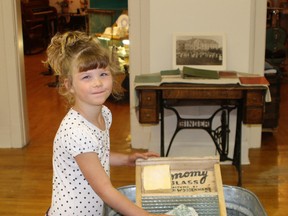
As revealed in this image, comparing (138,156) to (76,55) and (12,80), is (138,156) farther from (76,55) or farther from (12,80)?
(12,80)

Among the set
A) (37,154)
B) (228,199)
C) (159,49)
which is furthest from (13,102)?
(228,199)

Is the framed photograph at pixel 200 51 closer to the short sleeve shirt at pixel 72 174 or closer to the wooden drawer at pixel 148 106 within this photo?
the wooden drawer at pixel 148 106

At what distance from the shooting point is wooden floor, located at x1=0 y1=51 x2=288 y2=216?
379cm

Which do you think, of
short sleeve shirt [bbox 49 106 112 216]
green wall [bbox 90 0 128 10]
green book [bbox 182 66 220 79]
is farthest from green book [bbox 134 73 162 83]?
green wall [bbox 90 0 128 10]

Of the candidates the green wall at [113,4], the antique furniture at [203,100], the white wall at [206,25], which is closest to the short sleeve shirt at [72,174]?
the antique furniture at [203,100]

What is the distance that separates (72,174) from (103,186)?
0.22 metres

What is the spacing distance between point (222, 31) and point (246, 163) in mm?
1206

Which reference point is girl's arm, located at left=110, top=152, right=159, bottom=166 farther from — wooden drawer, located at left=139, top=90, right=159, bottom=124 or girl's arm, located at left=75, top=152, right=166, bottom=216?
wooden drawer, located at left=139, top=90, right=159, bottom=124

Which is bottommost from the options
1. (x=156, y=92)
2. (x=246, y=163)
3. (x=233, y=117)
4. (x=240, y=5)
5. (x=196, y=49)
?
(x=246, y=163)

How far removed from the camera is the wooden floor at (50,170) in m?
3.79

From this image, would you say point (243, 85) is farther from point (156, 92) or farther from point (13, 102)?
point (13, 102)

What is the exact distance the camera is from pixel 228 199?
162 cm

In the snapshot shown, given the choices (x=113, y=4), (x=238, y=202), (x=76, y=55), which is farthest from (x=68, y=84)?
(x=113, y=4)

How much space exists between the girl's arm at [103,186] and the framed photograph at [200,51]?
2.71m
